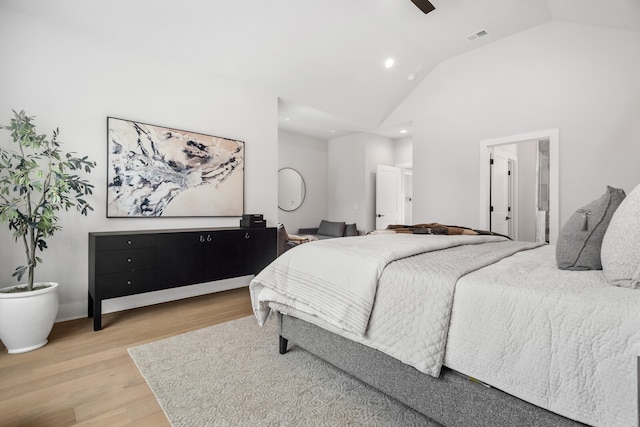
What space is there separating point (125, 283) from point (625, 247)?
3.21m

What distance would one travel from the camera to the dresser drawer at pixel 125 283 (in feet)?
8.43

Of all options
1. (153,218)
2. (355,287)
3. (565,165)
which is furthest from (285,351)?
(565,165)

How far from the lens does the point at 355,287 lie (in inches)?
55.8

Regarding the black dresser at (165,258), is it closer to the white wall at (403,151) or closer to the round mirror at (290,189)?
the round mirror at (290,189)

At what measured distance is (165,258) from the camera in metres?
2.88

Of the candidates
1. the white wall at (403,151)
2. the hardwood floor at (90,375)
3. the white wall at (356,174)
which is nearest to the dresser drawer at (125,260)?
the hardwood floor at (90,375)

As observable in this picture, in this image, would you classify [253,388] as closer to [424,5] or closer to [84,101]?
[84,101]

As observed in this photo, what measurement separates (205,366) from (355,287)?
1.19 meters

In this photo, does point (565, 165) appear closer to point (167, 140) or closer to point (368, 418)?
point (368, 418)

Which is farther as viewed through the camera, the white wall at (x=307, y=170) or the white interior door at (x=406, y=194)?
the white interior door at (x=406, y=194)

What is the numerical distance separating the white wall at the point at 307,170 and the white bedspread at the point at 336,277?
13.6 feet

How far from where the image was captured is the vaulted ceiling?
9.14ft

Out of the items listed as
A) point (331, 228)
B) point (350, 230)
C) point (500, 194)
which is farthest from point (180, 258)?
point (500, 194)

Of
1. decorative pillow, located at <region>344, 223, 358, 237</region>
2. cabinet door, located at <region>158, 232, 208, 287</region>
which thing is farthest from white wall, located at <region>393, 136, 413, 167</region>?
cabinet door, located at <region>158, 232, 208, 287</region>
